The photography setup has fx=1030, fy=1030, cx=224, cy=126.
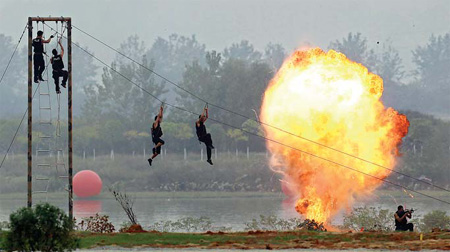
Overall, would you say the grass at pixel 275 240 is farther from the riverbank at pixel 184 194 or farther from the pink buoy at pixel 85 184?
the riverbank at pixel 184 194

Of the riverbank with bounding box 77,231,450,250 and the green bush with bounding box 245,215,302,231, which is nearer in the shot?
the riverbank with bounding box 77,231,450,250

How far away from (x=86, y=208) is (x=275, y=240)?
51.9 m

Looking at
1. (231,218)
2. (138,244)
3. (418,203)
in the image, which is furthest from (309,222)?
(418,203)

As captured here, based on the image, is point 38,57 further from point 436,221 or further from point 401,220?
point 436,221

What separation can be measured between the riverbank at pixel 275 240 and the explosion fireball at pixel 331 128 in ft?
30.2

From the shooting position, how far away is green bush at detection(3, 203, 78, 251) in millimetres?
28250

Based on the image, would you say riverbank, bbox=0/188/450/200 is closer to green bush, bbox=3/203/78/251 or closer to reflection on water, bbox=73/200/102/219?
reflection on water, bbox=73/200/102/219

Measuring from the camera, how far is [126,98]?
140m

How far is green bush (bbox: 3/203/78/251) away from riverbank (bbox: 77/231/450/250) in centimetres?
680

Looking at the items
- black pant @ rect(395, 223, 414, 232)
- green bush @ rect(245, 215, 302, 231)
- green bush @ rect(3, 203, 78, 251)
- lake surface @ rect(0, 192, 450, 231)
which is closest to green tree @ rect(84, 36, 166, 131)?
lake surface @ rect(0, 192, 450, 231)

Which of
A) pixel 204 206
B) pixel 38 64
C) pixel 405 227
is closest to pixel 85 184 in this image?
pixel 204 206

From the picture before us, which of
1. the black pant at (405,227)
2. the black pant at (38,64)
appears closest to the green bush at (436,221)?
the black pant at (405,227)

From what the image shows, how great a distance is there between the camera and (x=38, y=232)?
92.8 feet

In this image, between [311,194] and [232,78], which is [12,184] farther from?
[311,194]
